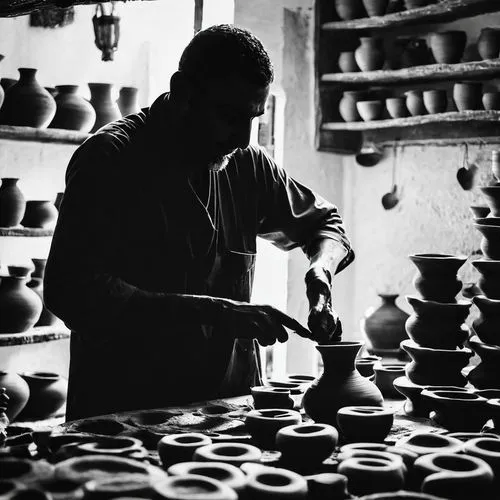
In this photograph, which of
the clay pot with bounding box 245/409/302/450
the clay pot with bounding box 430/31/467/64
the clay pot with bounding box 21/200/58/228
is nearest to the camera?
the clay pot with bounding box 245/409/302/450

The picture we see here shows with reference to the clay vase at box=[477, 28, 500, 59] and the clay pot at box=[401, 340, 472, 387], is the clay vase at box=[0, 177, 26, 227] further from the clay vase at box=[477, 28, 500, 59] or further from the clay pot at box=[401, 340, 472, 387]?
the clay vase at box=[477, 28, 500, 59]

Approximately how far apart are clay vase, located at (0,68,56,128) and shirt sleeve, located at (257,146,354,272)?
2508 mm

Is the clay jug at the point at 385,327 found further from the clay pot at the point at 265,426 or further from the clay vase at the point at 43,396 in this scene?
the clay pot at the point at 265,426

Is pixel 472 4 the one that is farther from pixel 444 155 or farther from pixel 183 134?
pixel 183 134

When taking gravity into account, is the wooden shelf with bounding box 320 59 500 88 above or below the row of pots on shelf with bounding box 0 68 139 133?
above

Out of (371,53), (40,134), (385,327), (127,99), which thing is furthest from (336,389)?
(371,53)

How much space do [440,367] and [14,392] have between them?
300cm

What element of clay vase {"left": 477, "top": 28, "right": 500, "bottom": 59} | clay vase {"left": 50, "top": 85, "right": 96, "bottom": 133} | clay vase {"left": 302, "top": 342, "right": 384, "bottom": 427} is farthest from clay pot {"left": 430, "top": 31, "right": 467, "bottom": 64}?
clay vase {"left": 302, "top": 342, "right": 384, "bottom": 427}

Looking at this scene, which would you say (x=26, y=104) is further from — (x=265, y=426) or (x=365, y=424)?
(x=365, y=424)

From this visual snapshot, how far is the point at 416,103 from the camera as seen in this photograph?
Result: 591 cm

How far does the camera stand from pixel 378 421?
91.2 inches

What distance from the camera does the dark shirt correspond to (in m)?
2.59

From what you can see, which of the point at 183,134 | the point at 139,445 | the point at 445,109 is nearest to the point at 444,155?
the point at 445,109

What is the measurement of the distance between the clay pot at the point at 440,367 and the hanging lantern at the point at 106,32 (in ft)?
12.1
